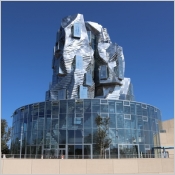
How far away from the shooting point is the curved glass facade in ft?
106

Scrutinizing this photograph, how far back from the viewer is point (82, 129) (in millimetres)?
32750

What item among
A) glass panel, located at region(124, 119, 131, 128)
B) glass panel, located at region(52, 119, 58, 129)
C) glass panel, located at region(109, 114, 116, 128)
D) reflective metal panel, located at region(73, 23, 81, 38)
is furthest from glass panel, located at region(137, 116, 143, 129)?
reflective metal panel, located at region(73, 23, 81, 38)

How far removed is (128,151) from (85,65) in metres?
19.6

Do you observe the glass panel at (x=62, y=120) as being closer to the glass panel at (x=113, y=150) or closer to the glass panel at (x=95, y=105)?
the glass panel at (x=95, y=105)

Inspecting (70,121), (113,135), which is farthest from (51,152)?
(113,135)

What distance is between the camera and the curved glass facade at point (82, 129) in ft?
106

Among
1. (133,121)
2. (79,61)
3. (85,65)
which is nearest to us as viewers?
(133,121)

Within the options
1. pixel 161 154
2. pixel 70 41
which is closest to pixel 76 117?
pixel 161 154

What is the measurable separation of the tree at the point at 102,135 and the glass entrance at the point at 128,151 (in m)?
2.03

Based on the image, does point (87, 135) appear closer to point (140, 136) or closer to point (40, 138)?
point (40, 138)

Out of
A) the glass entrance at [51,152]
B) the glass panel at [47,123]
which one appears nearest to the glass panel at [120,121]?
the glass entrance at [51,152]

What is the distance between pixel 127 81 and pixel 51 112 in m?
20.8

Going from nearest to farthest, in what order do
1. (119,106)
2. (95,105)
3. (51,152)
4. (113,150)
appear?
(113,150)
(51,152)
(95,105)
(119,106)

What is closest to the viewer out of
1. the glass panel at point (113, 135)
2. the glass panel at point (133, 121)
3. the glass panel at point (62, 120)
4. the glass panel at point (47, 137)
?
the glass panel at point (113, 135)
